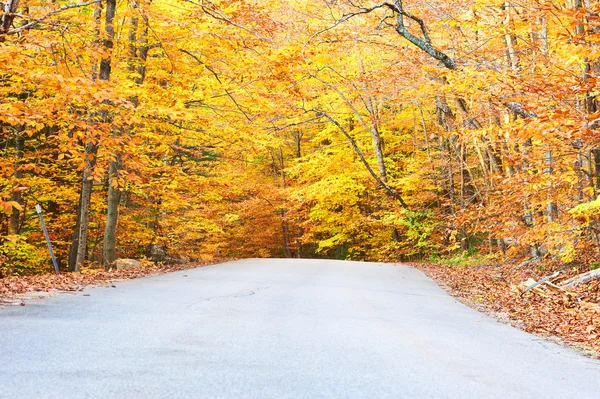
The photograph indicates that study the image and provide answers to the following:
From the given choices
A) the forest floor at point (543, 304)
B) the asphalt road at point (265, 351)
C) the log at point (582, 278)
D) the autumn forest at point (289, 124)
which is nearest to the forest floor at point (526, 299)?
→ the forest floor at point (543, 304)

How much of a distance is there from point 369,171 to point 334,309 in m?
19.1

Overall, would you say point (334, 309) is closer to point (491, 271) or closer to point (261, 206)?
point (491, 271)

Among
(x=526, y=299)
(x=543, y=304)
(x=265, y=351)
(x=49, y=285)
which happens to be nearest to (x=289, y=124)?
(x=526, y=299)

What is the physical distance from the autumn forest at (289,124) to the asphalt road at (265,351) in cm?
193

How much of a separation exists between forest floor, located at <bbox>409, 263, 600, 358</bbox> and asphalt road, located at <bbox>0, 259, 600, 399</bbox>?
1.63 ft

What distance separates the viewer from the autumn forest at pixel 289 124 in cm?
991

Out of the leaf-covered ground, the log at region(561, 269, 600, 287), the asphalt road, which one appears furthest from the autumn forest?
the asphalt road

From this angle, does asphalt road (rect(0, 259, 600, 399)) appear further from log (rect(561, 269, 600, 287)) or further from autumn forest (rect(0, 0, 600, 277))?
log (rect(561, 269, 600, 287))

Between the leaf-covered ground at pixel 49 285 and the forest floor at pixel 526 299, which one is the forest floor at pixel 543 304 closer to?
the forest floor at pixel 526 299

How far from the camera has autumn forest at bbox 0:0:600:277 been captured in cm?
991

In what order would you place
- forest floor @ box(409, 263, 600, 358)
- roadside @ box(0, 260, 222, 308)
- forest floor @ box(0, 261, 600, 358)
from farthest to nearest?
roadside @ box(0, 260, 222, 308), forest floor @ box(0, 261, 600, 358), forest floor @ box(409, 263, 600, 358)

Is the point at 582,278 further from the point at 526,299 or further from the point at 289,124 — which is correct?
the point at 289,124

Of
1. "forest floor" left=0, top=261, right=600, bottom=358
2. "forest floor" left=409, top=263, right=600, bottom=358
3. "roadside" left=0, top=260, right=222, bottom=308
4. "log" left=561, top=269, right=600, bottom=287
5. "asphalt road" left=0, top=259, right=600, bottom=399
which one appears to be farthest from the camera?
"log" left=561, top=269, right=600, bottom=287

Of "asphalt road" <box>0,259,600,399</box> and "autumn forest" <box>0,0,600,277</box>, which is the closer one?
"asphalt road" <box>0,259,600,399</box>
